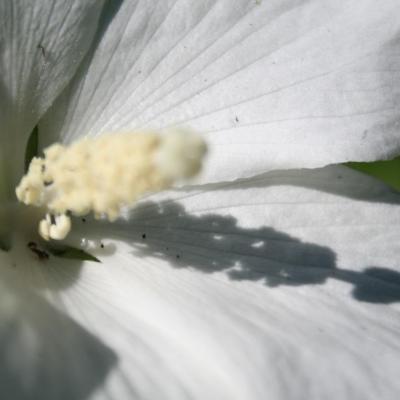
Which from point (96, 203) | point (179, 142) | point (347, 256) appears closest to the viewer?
point (179, 142)

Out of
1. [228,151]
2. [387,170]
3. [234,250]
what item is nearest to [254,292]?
[234,250]

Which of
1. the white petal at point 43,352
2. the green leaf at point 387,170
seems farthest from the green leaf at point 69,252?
the green leaf at point 387,170

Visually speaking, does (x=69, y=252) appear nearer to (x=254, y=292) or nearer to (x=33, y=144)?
(x=33, y=144)

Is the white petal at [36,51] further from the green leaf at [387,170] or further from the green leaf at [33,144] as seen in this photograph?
the green leaf at [387,170]

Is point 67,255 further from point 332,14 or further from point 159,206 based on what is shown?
point 332,14

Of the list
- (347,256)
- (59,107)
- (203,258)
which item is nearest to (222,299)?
(203,258)

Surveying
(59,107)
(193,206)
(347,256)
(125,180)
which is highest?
(59,107)
